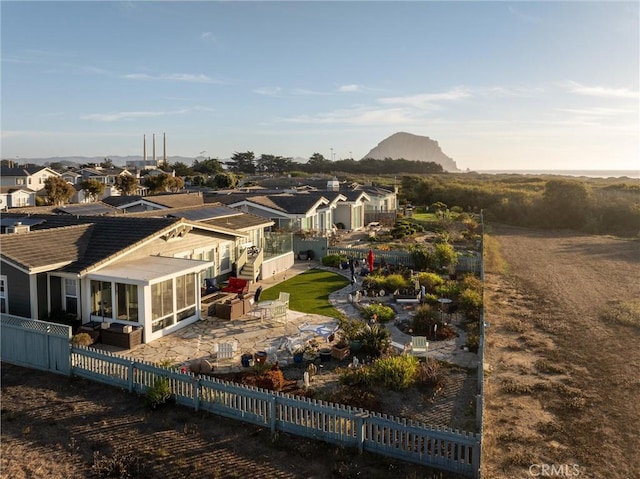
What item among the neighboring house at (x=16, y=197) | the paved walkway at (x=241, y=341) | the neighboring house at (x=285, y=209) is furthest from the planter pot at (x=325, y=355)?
the neighboring house at (x=16, y=197)

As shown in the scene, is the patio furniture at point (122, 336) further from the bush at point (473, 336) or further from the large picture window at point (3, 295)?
the bush at point (473, 336)

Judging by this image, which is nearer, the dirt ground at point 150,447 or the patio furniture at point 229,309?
the dirt ground at point 150,447

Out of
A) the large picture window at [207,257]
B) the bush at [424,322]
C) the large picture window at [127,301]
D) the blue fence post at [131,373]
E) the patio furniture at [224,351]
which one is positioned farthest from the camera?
the large picture window at [207,257]

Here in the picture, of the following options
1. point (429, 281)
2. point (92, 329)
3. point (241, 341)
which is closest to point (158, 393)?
point (241, 341)

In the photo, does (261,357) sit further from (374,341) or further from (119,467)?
(119,467)

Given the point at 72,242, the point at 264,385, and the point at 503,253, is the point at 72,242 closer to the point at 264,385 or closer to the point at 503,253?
the point at 264,385

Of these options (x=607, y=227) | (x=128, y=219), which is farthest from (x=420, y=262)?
(x=607, y=227)

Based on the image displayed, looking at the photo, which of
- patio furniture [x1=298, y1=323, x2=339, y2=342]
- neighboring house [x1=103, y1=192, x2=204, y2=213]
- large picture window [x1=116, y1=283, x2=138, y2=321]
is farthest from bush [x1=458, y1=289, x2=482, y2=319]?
neighboring house [x1=103, y1=192, x2=204, y2=213]
